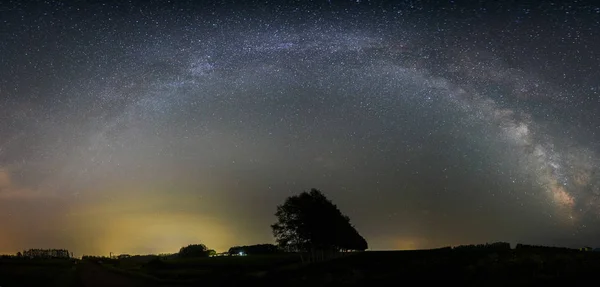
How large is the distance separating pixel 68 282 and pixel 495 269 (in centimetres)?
3438

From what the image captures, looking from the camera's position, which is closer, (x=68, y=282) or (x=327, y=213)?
(x=68, y=282)

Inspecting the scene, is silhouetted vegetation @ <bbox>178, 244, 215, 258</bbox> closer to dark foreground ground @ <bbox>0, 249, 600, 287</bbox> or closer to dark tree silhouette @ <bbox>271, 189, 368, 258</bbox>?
dark tree silhouette @ <bbox>271, 189, 368, 258</bbox>

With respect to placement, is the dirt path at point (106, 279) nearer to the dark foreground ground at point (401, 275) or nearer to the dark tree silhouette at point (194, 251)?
the dark foreground ground at point (401, 275)

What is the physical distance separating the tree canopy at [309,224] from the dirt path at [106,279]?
29983mm

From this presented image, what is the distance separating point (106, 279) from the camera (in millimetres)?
50250

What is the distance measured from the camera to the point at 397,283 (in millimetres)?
34719

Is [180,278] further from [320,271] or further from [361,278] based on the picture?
[361,278]

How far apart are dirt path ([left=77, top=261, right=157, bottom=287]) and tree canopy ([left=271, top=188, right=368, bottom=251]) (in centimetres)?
2998

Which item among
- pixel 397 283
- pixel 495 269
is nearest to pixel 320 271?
pixel 397 283

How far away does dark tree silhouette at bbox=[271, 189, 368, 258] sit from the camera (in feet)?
265

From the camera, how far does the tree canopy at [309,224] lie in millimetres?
80625

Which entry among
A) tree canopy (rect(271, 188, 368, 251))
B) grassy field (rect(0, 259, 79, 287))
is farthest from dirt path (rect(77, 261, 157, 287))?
tree canopy (rect(271, 188, 368, 251))

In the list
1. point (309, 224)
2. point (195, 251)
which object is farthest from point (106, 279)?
point (195, 251)

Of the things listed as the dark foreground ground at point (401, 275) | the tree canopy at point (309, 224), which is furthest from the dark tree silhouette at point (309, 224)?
the dark foreground ground at point (401, 275)
